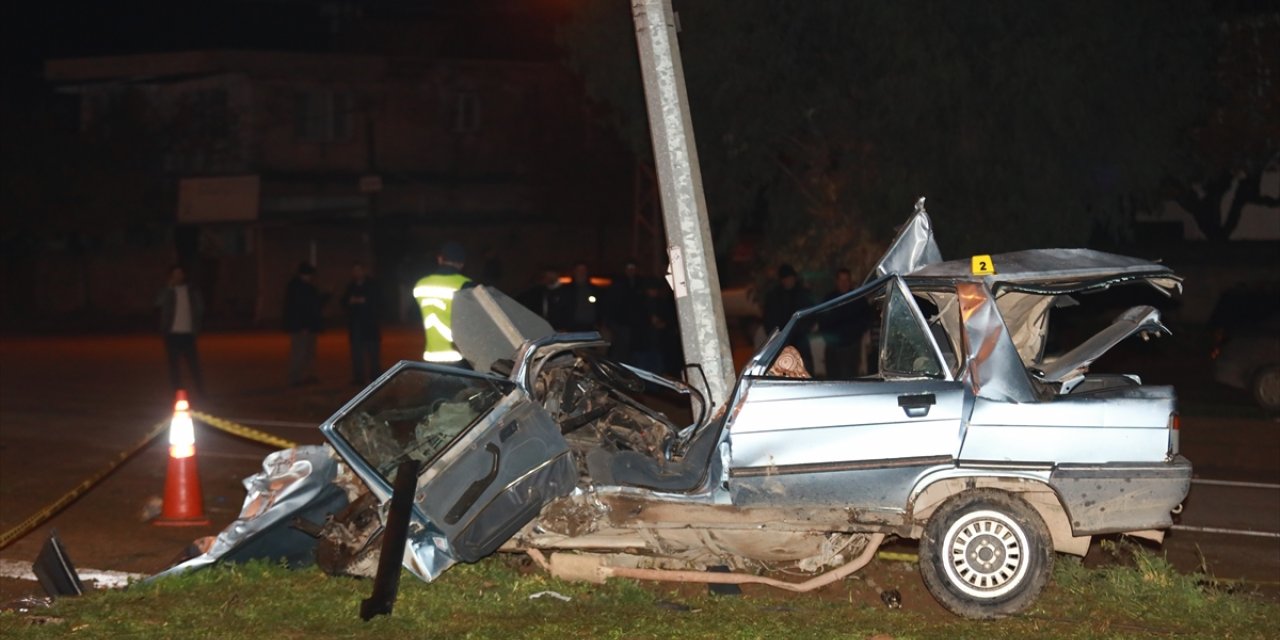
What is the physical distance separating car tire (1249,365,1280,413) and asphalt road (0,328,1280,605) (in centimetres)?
28

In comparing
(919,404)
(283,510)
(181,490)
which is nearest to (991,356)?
(919,404)

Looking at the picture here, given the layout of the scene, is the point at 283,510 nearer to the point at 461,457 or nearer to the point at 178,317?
the point at 461,457

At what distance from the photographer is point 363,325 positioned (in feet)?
61.4

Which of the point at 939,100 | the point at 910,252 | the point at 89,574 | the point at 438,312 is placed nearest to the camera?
the point at 910,252

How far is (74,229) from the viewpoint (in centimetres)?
4309

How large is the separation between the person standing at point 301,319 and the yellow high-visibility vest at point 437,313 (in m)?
9.91

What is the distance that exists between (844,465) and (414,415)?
2.24m

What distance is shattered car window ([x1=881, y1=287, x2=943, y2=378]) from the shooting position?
7304 mm

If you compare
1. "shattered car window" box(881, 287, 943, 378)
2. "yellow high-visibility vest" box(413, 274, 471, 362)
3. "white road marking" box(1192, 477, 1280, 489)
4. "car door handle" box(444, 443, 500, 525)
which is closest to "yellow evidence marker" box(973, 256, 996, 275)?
"shattered car window" box(881, 287, 943, 378)

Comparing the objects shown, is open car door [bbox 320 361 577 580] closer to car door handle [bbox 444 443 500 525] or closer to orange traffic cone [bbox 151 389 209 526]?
car door handle [bbox 444 443 500 525]

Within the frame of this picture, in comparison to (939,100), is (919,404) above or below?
below

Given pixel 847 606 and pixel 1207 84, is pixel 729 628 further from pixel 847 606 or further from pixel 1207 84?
pixel 1207 84

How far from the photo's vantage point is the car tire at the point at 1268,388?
1630 cm

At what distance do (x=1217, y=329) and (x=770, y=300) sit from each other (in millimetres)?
6263
